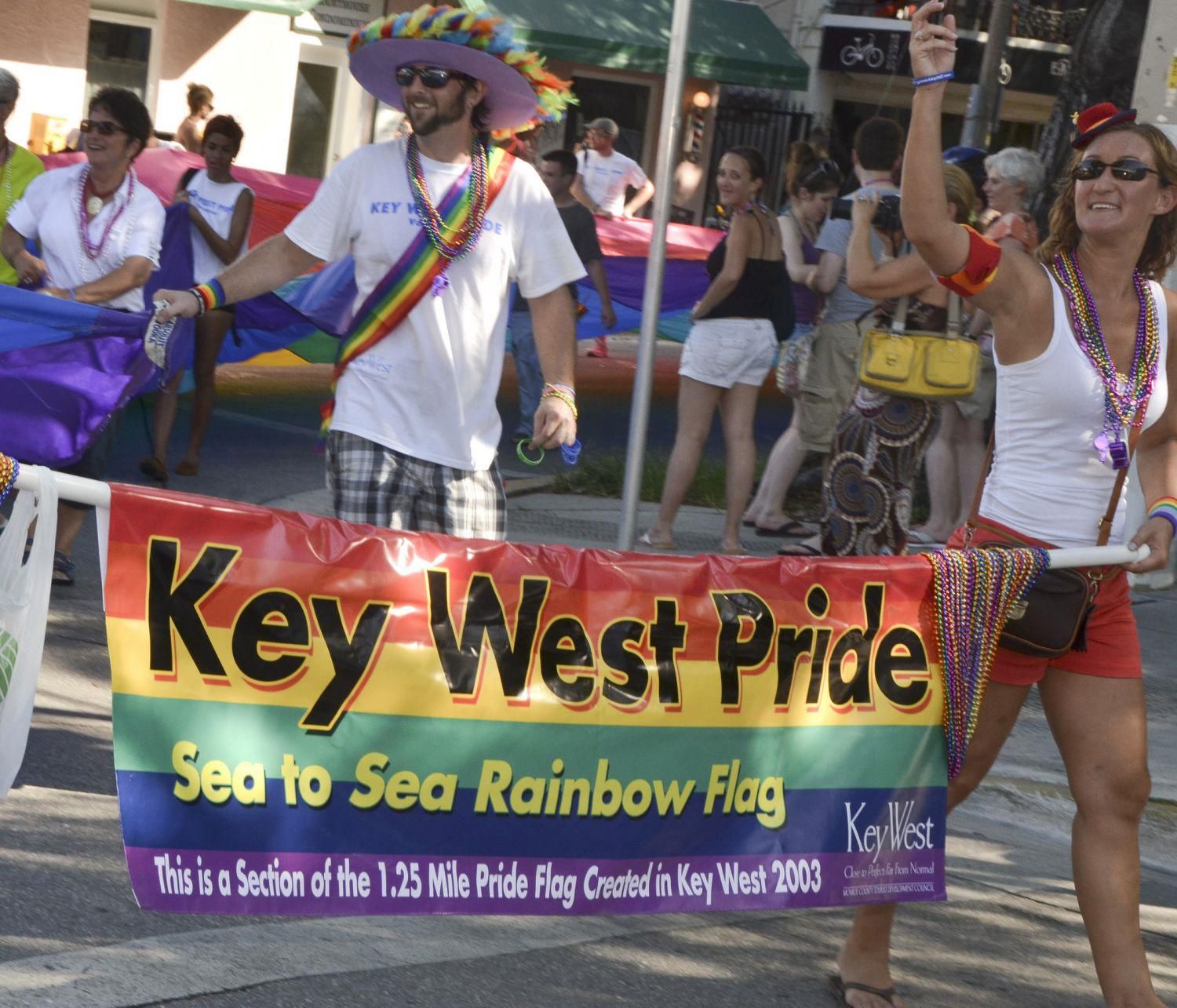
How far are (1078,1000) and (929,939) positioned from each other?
43 centimetres

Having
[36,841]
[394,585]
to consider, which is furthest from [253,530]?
[36,841]

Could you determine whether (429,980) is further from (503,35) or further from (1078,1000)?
(503,35)

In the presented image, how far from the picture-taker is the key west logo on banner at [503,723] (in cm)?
342

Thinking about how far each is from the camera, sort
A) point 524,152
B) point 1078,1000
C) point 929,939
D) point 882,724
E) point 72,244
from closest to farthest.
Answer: point 882,724 → point 1078,1000 → point 929,939 → point 72,244 → point 524,152

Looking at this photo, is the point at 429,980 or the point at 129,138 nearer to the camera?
the point at 429,980

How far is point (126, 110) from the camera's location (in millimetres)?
7148

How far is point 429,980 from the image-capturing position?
13.3 feet

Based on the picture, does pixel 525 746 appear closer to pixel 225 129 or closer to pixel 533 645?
pixel 533 645

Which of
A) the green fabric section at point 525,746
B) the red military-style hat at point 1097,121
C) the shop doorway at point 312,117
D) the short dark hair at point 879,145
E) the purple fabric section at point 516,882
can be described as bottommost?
the purple fabric section at point 516,882

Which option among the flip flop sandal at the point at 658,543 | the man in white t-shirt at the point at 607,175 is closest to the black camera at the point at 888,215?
the flip flop sandal at the point at 658,543

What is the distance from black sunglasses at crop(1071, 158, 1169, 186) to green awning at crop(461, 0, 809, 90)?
1954 cm

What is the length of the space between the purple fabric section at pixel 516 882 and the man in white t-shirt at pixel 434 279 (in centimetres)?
133

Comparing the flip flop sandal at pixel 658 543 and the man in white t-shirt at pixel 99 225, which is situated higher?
the man in white t-shirt at pixel 99 225

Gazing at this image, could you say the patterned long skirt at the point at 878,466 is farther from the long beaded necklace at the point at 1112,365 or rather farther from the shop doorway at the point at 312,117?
the shop doorway at the point at 312,117
